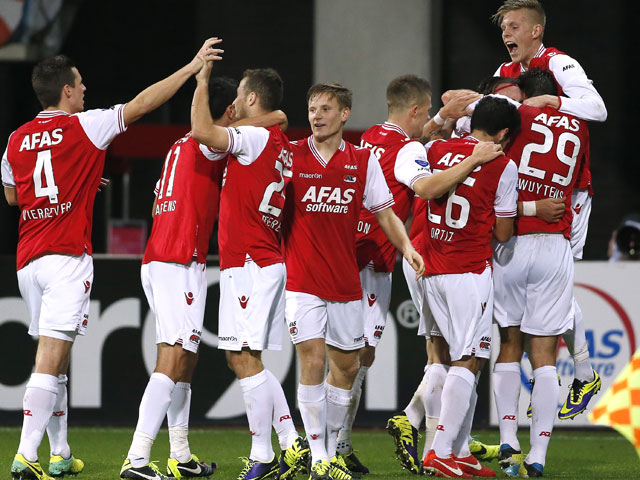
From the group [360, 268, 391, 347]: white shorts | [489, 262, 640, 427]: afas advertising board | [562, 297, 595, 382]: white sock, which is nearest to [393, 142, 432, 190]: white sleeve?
[360, 268, 391, 347]: white shorts

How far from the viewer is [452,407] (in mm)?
6352

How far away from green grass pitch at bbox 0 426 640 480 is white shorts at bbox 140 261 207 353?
3.26 feet

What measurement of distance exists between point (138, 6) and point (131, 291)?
25.2ft

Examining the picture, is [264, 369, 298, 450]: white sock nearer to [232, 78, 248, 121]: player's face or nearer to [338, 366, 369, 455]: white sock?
[338, 366, 369, 455]: white sock

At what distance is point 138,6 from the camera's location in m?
15.7

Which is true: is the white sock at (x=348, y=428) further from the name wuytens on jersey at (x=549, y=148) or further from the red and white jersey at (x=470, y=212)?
the name wuytens on jersey at (x=549, y=148)

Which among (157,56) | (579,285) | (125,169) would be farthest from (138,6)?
(579,285)

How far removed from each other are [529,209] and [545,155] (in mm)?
344

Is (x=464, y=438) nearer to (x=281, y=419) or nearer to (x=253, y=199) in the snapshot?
(x=281, y=419)

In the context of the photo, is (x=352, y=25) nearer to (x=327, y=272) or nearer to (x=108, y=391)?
(x=108, y=391)

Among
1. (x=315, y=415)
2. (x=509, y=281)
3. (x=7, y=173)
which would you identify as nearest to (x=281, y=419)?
(x=315, y=415)

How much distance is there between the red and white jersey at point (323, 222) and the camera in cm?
618

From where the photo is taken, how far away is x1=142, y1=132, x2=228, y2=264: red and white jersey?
20.4 feet

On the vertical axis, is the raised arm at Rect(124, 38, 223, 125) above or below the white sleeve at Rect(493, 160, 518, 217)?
above
